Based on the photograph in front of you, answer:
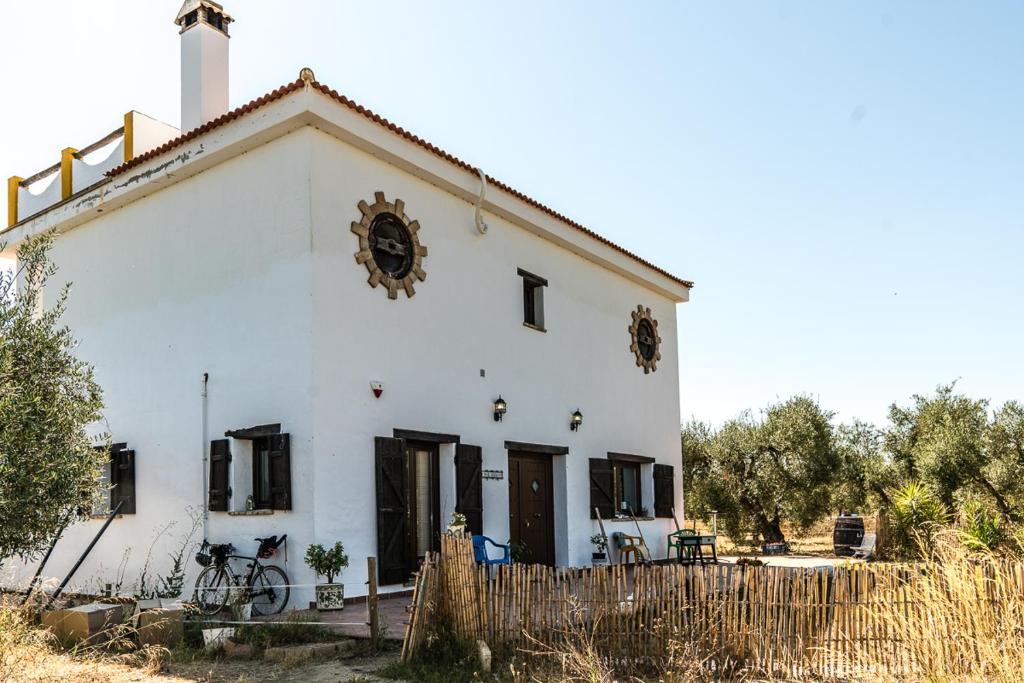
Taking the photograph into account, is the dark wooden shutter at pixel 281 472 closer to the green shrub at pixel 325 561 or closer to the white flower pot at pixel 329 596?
the green shrub at pixel 325 561

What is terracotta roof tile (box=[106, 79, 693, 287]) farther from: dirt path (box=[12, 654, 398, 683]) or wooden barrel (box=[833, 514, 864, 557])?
wooden barrel (box=[833, 514, 864, 557])

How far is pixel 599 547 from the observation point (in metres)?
13.6

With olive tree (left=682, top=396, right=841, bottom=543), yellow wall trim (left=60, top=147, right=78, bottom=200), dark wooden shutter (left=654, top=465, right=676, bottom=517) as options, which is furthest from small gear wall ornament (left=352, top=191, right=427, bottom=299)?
olive tree (left=682, top=396, right=841, bottom=543)

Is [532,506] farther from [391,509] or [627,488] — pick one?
[391,509]

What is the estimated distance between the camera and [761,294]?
57.1 feet

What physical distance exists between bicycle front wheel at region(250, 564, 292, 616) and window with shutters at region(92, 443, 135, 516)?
268 cm

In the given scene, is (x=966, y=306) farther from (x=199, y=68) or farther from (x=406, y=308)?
(x=199, y=68)

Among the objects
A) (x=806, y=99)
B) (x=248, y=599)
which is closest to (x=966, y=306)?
(x=806, y=99)

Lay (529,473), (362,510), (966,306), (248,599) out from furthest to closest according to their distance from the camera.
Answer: (966,306) < (529,473) < (362,510) < (248,599)

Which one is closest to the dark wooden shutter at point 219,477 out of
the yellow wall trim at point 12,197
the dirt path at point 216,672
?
the dirt path at point 216,672

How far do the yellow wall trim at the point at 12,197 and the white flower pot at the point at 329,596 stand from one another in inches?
333

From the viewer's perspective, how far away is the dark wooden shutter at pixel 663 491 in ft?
51.2

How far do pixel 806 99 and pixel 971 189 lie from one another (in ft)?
9.03

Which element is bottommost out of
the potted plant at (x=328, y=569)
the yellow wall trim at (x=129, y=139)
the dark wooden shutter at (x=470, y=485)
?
the potted plant at (x=328, y=569)
